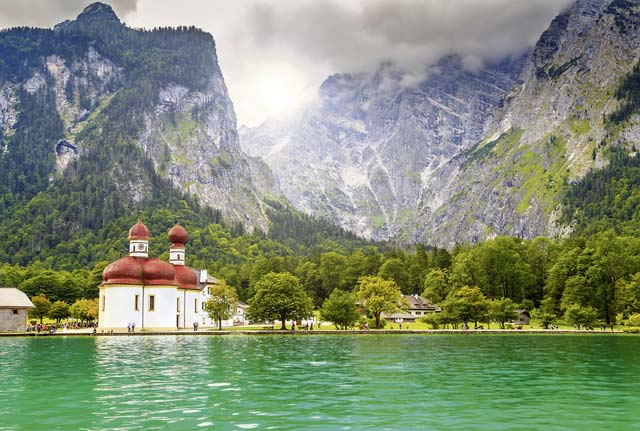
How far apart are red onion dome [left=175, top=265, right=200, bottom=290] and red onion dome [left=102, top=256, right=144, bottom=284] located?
9.44m

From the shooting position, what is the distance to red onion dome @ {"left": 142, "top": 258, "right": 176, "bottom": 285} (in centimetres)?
10825

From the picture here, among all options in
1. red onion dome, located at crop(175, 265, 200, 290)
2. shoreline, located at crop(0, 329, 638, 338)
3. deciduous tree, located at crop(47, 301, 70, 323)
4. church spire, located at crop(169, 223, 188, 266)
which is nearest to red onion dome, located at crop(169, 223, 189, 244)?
church spire, located at crop(169, 223, 188, 266)

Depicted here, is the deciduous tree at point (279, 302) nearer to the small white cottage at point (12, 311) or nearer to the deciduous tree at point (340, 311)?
the deciduous tree at point (340, 311)

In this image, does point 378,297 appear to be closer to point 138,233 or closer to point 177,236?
point 177,236

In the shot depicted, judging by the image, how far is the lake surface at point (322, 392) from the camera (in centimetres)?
2345

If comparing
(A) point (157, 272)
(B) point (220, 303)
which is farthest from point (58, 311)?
(B) point (220, 303)

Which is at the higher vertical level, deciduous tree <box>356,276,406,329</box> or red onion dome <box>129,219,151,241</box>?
red onion dome <box>129,219,151,241</box>

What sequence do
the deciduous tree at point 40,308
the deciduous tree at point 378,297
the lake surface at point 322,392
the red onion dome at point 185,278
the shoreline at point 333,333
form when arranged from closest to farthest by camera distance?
1. the lake surface at point 322,392
2. the shoreline at point 333,333
3. the deciduous tree at point 378,297
4. the red onion dome at point 185,278
5. the deciduous tree at point 40,308

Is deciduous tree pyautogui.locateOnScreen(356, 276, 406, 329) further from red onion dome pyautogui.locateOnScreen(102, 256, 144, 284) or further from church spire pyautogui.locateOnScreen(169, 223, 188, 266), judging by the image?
red onion dome pyautogui.locateOnScreen(102, 256, 144, 284)

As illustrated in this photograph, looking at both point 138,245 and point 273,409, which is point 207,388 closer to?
point 273,409

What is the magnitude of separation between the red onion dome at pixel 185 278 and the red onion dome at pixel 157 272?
4777mm

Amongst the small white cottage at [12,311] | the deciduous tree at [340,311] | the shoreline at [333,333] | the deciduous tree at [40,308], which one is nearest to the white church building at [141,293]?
the shoreline at [333,333]

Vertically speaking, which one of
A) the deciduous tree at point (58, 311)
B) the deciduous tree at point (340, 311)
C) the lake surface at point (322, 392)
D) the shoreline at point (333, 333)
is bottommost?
the lake surface at point (322, 392)

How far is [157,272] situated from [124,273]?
203 inches
